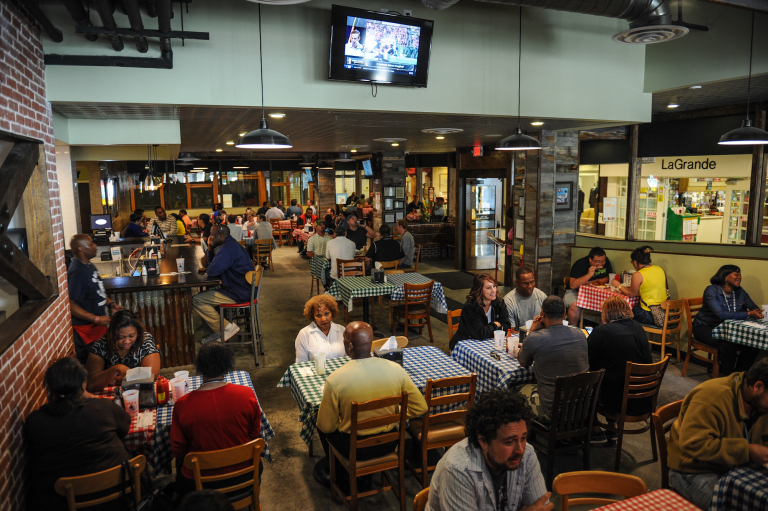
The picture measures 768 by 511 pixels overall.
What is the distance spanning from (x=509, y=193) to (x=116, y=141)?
715 centimetres

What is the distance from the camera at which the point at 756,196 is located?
750 centimetres

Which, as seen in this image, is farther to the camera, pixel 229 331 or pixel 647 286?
pixel 229 331

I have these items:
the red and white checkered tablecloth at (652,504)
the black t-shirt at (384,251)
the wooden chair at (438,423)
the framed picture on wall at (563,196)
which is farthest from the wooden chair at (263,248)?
the red and white checkered tablecloth at (652,504)

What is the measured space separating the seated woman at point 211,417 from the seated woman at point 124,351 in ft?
3.58

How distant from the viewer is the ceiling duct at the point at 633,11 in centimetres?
420

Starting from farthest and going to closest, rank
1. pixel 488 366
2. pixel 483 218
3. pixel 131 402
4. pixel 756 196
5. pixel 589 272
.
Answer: pixel 483 218 < pixel 756 196 < pixel 589 272 < pixel 488 366 < pixel 131 402

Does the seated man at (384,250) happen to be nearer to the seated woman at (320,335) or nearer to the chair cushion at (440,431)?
the seated woman at (320,335)

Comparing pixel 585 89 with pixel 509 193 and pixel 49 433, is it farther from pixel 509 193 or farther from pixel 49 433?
pixel 49 433

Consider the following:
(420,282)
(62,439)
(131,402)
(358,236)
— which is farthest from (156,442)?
(358,236)

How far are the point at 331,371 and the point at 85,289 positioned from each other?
2.60m

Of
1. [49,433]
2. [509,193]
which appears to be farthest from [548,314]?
[509,193]

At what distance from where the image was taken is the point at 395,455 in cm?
328

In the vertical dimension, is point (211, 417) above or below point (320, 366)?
above

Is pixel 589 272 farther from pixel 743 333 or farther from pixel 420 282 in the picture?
pixel 420 282
